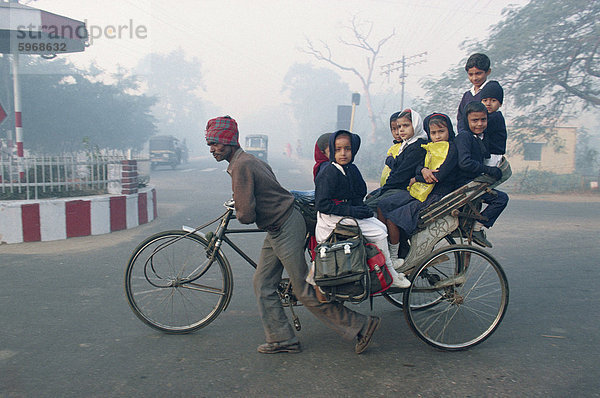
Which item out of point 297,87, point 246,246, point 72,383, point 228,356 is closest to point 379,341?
point 228,356

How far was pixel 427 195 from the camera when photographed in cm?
369

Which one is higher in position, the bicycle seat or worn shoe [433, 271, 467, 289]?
the bicycle seat

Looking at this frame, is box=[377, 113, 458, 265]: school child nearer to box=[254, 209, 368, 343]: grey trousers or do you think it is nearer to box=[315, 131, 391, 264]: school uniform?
box=[315, 131, 391, 264]: school uniform

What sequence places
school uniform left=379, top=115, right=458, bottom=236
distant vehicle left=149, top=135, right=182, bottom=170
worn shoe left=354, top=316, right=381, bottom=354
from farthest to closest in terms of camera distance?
distant vehicle left=149, top=135, right=182, bottom=170
school uniform left=379, top=115, right=458, bottom=236
worn shoe left=354, top=316, right=381, bottom=354

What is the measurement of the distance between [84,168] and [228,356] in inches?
218

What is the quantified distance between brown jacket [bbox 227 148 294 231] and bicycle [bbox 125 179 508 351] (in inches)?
9.2

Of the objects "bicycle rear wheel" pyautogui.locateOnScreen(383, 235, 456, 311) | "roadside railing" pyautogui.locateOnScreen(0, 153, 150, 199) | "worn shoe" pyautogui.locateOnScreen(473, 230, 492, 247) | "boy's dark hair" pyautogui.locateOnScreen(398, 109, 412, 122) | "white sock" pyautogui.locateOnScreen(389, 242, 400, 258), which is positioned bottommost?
"bicycle rear wheel" pyautogui.locateOnScreen(383, 235, 456, 311)

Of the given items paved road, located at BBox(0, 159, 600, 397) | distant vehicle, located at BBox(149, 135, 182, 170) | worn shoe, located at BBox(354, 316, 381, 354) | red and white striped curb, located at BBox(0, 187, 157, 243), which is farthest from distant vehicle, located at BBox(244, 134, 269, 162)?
worn shoe, located at BBox(354, 316, 381, 354)

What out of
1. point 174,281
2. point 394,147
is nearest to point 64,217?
point 174,281

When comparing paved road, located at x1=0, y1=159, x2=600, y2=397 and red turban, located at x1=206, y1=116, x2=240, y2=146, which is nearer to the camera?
paved road, located at x1=0, y1=159, x2=600, y2=397

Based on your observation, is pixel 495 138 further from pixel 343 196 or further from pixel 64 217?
pixel 64 217

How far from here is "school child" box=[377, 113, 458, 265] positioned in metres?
3.56

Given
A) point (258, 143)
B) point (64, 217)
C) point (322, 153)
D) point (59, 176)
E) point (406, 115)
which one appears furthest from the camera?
point (258, 143)

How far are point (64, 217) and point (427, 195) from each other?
5679 millimetres
